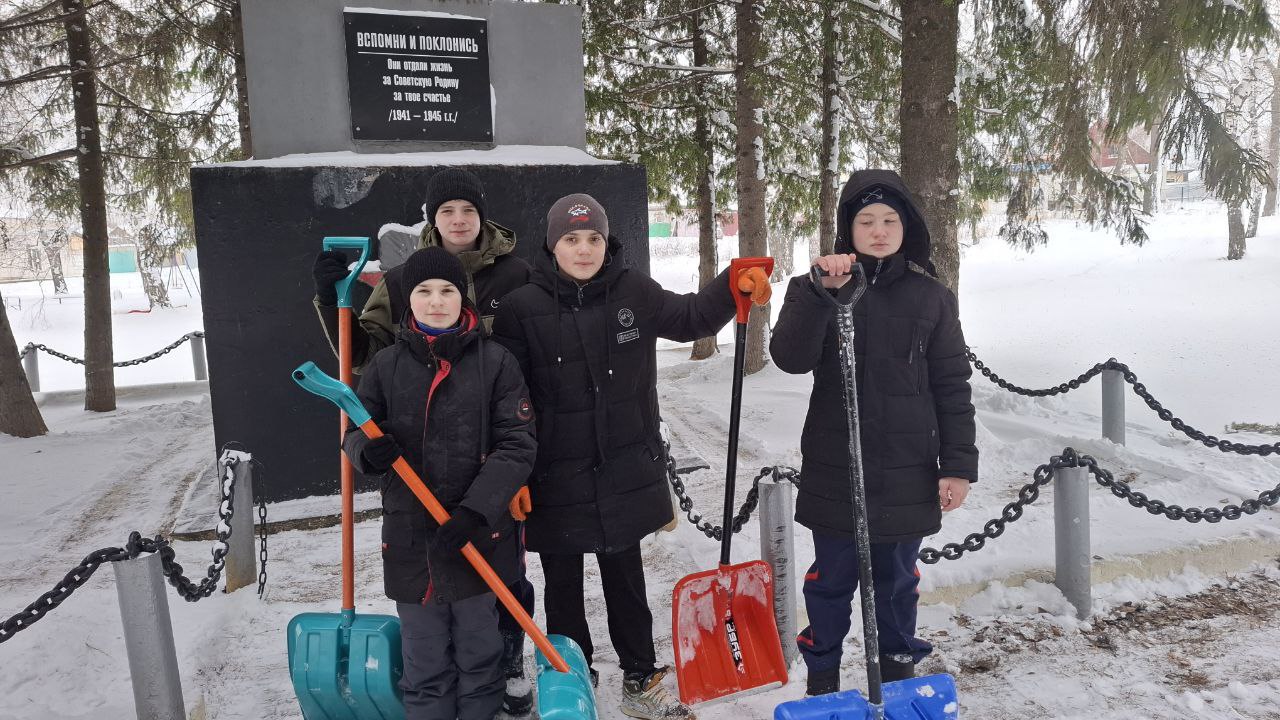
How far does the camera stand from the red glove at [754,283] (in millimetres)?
2809

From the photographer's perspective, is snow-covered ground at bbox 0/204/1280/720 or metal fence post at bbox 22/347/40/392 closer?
snow-covered ground at bbox 0/204/1280/720

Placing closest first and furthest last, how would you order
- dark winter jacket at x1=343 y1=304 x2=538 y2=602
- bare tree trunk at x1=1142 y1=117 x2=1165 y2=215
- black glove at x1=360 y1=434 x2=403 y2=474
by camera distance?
black glove at x1=360 y1=434 x2=403 y2=474, dark winter jacket at x1=343 y1=304 x2=538 y2=602, bare tree trunk at x1=1142 y1=117 x2=1165 y2=215

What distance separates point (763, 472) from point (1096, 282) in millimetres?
19738

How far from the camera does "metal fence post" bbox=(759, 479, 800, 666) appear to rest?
11.1 feet

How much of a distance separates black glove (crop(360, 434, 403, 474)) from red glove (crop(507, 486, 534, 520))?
46cm

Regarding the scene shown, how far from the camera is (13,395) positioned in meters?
8.27

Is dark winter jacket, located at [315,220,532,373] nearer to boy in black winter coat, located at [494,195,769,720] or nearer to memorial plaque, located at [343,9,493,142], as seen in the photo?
boy in black winter coat, located at [494,195,769,720]

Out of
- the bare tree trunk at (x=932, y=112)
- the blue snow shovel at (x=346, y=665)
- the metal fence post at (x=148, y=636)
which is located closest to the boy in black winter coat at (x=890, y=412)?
the blue snow shovel at (x=346, y=665)

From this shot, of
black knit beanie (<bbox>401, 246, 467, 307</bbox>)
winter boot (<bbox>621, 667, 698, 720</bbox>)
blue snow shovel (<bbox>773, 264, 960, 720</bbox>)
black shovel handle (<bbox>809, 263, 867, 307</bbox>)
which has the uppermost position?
black knit beanie (<bbox>401, 246, 467, 307</bbox>)

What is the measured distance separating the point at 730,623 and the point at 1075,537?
1.91m

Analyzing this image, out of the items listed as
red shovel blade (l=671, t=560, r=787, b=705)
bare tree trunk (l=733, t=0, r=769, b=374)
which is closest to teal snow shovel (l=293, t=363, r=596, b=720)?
red shovel blade (l=671, t=560, r=787, b=705)

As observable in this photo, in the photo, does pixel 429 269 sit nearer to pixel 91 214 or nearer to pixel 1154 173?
pixel 91 214

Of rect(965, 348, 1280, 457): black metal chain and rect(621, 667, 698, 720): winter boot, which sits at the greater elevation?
rect(965, 348, 1280, 457): black metal chain

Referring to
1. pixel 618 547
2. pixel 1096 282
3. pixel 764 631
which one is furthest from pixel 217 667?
pixel 1096 282
